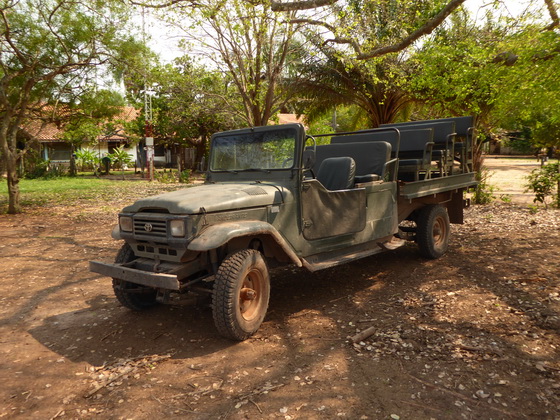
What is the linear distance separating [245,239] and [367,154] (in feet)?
8.33

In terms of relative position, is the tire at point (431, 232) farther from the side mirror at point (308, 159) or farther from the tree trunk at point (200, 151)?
the tree trunk at point (200, 151)

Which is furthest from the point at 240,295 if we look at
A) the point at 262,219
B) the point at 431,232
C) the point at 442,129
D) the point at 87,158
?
the point at 87,158

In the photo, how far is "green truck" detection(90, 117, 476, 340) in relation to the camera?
13.1 ft

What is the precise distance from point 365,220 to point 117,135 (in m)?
32.1

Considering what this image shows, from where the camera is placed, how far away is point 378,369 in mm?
3564

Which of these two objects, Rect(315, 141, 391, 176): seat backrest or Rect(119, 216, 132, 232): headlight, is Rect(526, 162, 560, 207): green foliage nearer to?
Rect(315, 141, 391, 176): seat backrest

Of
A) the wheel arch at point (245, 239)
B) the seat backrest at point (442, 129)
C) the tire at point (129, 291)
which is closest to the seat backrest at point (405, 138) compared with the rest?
the seat backrest at point (442, 129)

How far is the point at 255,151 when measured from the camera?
515 cm

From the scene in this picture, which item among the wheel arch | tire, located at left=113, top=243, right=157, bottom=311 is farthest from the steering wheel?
tire, located at left=113, top=243, right=157, bottom=311

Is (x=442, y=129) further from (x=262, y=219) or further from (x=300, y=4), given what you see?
(x=262, y=219)

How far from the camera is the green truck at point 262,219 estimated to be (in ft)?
13.1

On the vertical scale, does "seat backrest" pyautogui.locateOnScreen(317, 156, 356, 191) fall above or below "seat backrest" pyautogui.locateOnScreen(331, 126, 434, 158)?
below

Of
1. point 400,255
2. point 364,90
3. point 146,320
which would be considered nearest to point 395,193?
point 400,255

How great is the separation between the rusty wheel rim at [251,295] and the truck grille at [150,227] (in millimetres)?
875
